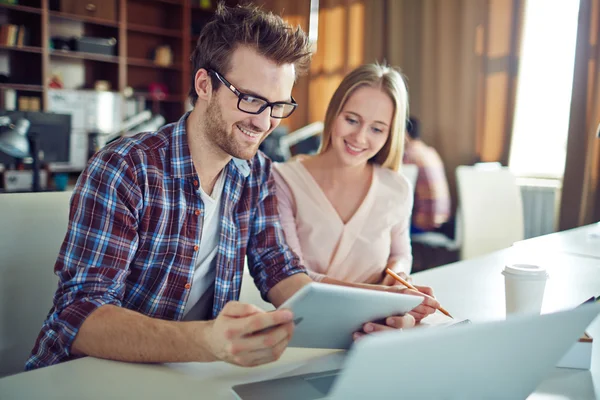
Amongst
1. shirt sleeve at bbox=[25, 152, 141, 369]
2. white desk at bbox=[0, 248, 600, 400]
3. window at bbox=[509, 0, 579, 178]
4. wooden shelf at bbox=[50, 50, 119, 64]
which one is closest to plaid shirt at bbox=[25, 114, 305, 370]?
shirt sleeve at bbox=[25, 152, 141, 369]

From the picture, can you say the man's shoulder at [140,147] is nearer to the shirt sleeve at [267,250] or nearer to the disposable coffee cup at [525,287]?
the shirt sleeve at [267,250]

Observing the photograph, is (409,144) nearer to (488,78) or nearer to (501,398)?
(488,78)

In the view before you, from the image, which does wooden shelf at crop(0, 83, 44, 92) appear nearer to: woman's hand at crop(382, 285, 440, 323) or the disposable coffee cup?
woman's hand at crop(382, 285, 440, 323)

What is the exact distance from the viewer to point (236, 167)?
1.34 metres

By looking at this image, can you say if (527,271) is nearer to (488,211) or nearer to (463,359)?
(463,359)

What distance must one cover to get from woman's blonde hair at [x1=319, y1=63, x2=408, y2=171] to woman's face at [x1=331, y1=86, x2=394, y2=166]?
15mm

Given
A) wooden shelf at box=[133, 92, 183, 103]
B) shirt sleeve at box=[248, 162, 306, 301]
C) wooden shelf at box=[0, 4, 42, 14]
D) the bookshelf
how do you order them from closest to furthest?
shirt sleeve at box=[248, 162, 306, 301] → wooden shelf at box=[0, 4, 42, 14] → the bookshelf → wooden shelf at box=[133, 92, 183, 103]

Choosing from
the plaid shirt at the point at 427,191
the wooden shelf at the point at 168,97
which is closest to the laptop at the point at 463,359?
the plaid shirt at the point at 427,191

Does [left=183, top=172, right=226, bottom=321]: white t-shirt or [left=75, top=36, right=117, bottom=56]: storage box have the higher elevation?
[left=75, top=36, right=117, bottom=56]: storage box

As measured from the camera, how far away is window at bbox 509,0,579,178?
385cm

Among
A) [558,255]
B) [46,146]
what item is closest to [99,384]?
[558,255]

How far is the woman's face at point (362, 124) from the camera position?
1623 millimetres

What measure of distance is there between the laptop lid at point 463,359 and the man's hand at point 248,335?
25 cm

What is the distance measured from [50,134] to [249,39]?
270 cm
